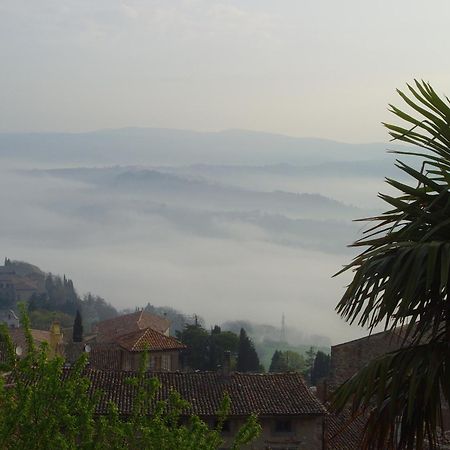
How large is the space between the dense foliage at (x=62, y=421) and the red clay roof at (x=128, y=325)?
249 feet

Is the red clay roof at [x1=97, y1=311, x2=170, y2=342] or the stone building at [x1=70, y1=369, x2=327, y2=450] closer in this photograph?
the stone building at [x1=70, y1=369, x2=327, y2=450]

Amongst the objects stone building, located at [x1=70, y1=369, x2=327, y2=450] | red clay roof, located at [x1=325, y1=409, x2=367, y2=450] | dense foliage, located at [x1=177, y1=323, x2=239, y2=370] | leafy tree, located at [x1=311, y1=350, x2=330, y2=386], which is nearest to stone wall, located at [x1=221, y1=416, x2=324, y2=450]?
stone building, located at [x1=70, y1=369, x2=327, y2=450]

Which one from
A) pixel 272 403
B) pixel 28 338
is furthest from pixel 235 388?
pixel 28 338

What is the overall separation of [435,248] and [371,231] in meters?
0.96

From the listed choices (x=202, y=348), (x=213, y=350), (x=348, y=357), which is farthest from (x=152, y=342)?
(x=213, y=350)

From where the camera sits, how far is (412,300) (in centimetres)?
614

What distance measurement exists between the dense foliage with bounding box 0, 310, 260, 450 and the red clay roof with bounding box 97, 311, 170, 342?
7581cm

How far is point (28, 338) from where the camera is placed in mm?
11633

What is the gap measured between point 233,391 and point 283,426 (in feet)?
7.33

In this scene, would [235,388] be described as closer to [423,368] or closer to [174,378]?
[174,378]

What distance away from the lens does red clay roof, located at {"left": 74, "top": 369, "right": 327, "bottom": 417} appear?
1292 inches

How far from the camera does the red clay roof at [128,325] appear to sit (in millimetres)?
89375

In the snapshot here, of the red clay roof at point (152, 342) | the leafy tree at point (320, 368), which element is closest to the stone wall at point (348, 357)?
the red clay roof at point (152, 342)

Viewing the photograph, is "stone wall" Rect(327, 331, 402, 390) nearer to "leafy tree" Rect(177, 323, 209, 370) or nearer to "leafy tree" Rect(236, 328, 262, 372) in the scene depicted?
"leafy tree" Rect(177, 323, 209, 370)
